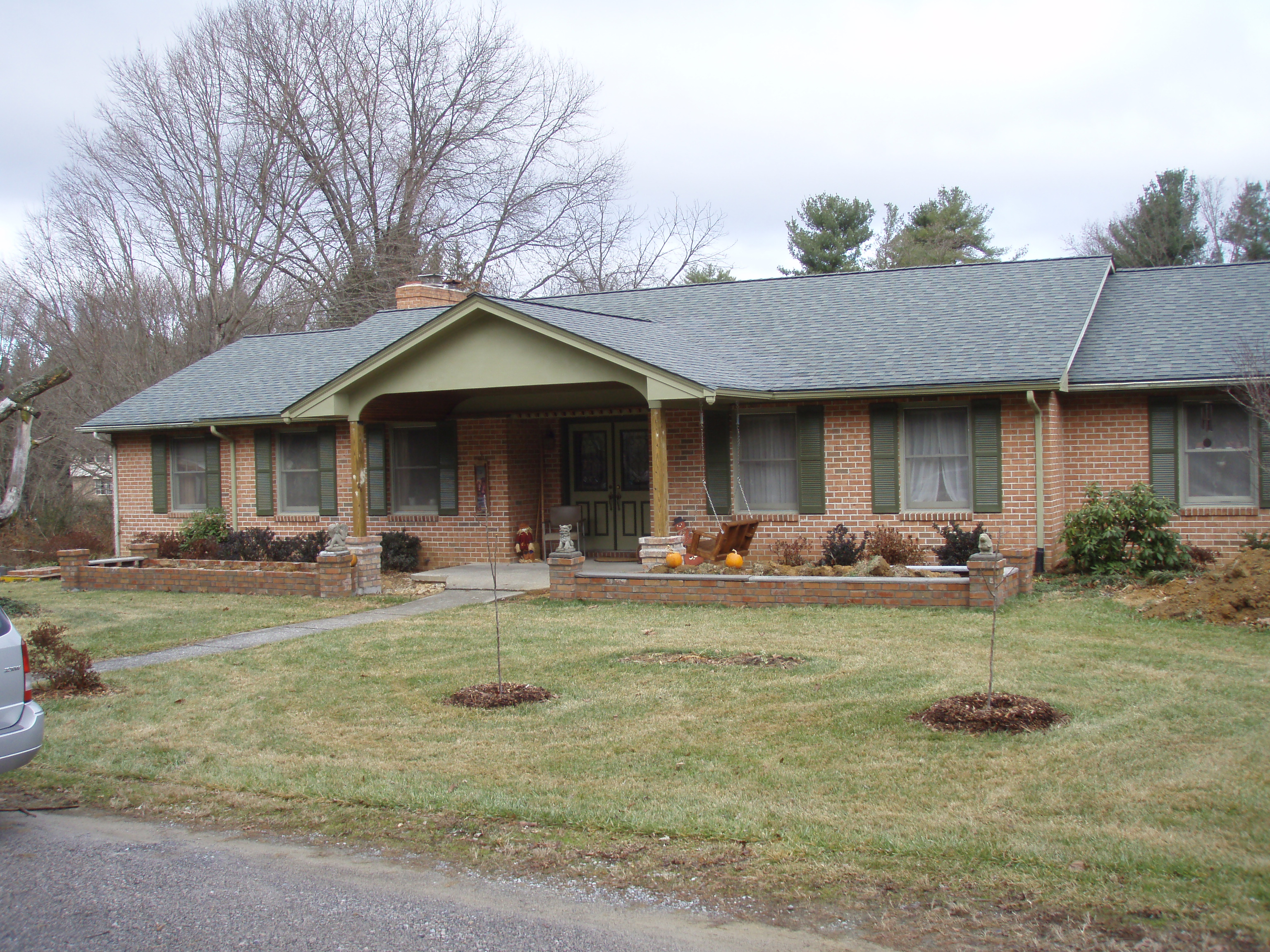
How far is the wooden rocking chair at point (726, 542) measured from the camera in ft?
46.5

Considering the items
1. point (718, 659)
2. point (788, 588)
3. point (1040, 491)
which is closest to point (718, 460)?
point (788, 588)

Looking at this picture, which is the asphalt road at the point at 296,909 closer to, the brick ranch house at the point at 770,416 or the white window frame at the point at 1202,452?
the brick ranch house at the point at 770,416

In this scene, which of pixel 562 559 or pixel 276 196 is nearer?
pixel 562 559

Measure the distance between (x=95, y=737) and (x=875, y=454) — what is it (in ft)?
34.7

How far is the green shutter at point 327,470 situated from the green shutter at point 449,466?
195cm

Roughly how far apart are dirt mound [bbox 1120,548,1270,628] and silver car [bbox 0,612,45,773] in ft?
31.4

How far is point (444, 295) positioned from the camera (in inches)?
880

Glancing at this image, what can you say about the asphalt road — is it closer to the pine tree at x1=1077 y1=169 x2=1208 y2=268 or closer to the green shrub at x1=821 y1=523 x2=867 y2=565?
the green shrub at x1=821 y1=523 x2=867 y2=565

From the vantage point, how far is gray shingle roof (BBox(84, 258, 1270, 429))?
1446 cm

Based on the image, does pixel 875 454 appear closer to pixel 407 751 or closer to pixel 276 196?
pixel 407 751

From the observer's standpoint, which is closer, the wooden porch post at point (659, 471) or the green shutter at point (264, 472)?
the wooden porch post at point (659, 471)

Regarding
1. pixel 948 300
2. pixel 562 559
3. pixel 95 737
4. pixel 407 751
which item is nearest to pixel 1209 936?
pixel 407 751

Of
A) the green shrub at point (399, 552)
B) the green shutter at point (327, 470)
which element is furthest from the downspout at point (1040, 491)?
the green shutter at point (327, 470)

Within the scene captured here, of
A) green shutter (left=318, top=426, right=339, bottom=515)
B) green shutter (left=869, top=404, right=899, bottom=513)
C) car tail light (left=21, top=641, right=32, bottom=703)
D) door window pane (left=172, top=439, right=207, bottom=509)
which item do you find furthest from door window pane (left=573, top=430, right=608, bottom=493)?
car tail light (left=21, top=641, right=32, bottom=703)
